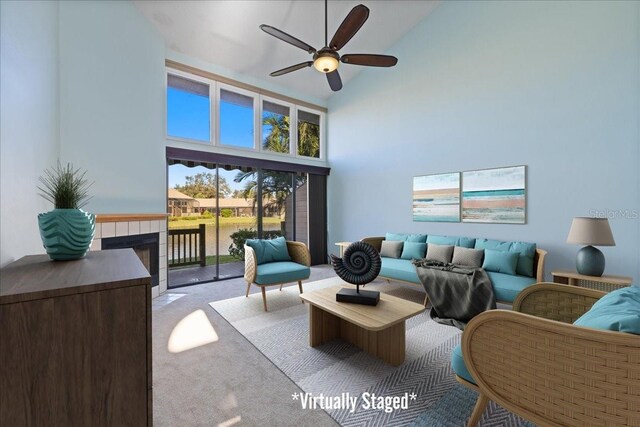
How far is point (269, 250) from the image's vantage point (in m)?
3.70

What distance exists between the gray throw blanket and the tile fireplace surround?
3277mm

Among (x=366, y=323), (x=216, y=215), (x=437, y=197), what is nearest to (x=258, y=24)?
(x=216, y=215)

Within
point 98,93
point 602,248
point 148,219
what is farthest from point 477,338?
point 98,93

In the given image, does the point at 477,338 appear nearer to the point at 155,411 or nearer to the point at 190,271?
the point at 155,411

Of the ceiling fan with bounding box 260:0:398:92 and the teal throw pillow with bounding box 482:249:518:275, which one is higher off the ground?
the ceiling fan with bounding box 260:0:398:92

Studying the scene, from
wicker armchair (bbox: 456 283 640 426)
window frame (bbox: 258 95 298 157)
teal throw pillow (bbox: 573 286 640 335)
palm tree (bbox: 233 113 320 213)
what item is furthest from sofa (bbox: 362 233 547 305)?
window frame (bbox: 258 95 298 157)

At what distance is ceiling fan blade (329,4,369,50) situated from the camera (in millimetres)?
2240

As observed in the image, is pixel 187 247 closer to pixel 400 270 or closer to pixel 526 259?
pixel 400 270

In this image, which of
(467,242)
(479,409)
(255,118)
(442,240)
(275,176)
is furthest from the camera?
(275,176)

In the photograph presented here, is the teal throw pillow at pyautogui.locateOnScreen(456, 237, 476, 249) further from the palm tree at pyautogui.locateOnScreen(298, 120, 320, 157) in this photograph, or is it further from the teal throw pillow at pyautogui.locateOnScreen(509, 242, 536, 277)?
the palm tree at pyautogui.locateOnScreen(298, 120, 320, 157)

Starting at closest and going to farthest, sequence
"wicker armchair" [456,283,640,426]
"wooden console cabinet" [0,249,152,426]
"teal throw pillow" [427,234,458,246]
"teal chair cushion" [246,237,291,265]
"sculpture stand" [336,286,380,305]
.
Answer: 1. "wooden console cabinet" [0,249,152,426]
2. "wicker armchair" [456,283,640,426]
3. "sculpture stand" [336,286,380,305]
4. "teal chair cushion" [246,237,291,265]
5. "teal throw pillow" [427,234,458,246]

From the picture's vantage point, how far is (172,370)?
1982mm

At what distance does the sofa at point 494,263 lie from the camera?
278 cm

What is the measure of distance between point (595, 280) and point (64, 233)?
4.05m
